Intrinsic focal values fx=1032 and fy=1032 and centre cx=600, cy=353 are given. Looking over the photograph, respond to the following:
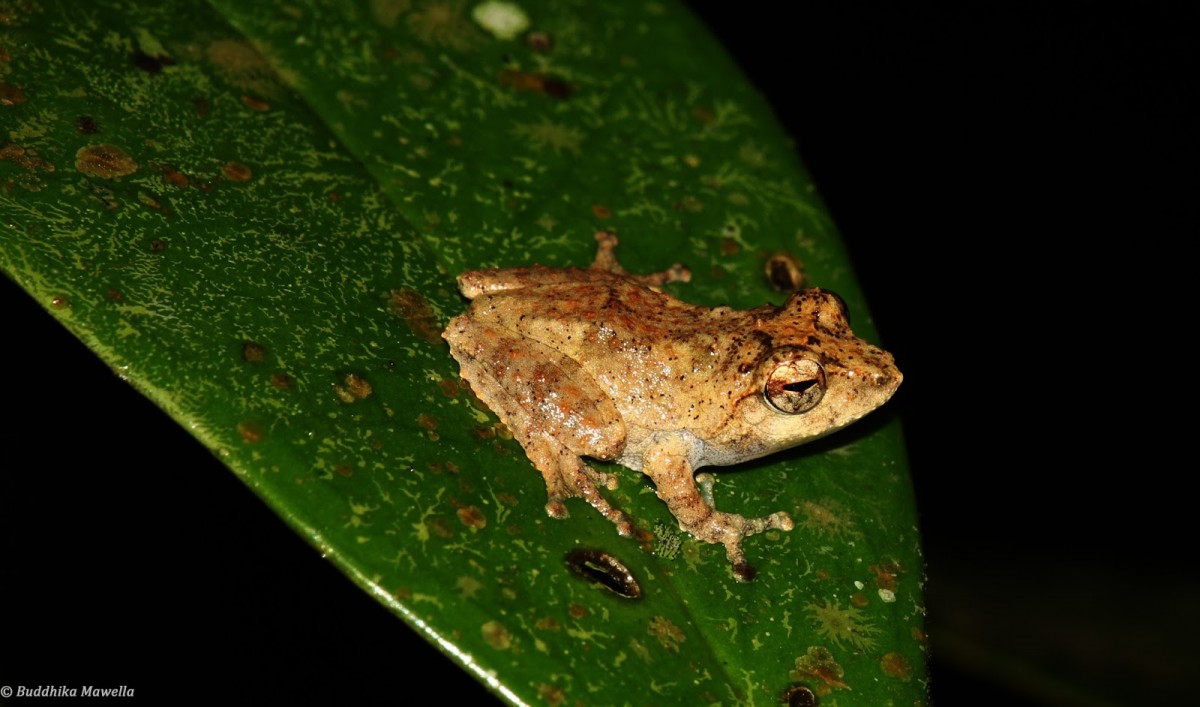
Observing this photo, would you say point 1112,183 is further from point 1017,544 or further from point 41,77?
point 41,77

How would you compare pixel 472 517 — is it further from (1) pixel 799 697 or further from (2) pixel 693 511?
(1) pixel 799 697

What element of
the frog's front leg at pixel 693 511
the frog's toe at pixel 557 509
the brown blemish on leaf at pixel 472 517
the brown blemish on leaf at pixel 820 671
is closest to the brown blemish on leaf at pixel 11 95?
the brown blemish on leaf at pixel 472 517

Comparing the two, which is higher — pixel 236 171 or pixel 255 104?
pixel 255 104

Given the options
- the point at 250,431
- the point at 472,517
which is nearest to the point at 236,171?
the point at 250,431

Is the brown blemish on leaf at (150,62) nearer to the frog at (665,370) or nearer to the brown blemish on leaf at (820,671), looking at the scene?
the frog at (665,370)

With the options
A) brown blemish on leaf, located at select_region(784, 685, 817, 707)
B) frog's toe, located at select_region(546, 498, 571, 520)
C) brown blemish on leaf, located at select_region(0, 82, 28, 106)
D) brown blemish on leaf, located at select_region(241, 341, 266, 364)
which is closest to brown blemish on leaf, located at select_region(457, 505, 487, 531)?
frog's toe, located at select_region(546, 498, 571, 520)

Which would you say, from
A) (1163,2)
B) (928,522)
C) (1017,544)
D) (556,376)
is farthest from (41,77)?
(1163,2)

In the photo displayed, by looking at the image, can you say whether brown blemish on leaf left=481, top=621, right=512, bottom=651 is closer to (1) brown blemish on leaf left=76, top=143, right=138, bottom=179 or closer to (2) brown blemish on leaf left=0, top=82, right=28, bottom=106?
(1) brown blemish on leaf left=76, top=143, right=138, bottom=179
